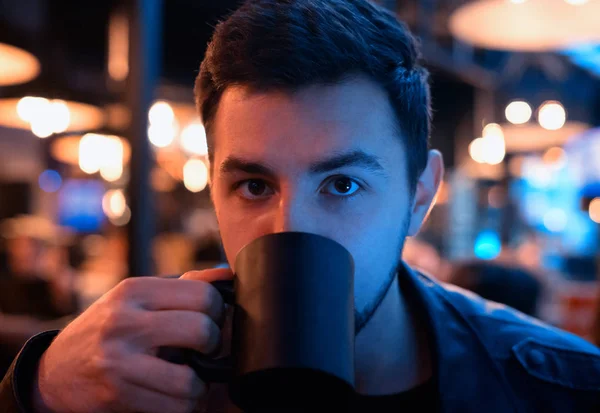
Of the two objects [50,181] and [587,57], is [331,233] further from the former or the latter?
[50,181]

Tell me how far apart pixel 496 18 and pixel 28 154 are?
925 centimetres

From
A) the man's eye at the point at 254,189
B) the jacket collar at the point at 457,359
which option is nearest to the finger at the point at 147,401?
the man's eye at the point at 254,189

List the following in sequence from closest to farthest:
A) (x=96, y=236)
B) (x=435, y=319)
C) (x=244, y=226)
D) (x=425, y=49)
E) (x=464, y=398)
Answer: (x=244, y=226) < (x=464, y=398) < (x=435, y=319) < (x=425, y=49) < (x=96, y=236)

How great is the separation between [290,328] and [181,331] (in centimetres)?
15

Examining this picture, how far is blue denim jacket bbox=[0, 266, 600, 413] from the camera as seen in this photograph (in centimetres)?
112

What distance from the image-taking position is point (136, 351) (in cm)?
70

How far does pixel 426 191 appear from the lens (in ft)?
4.12

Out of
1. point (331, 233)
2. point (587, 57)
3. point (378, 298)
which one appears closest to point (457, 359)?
point (378, 298)

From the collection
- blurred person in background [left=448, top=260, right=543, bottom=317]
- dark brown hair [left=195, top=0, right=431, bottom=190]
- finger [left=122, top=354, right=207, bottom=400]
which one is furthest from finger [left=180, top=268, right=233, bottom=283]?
blurred person in background [left=448, top=260, right=543, bottom=317]

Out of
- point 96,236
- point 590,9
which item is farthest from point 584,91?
point 96,236

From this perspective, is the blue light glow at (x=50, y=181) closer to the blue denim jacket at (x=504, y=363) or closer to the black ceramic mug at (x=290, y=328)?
the blue denim jacket at (x=504, y=363)

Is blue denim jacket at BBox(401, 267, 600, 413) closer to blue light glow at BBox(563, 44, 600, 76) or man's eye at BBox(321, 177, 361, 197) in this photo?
man's eye at BBox(321, 177, 361, 197)

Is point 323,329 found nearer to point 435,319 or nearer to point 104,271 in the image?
point 435,319

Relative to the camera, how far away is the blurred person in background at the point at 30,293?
2893mm
